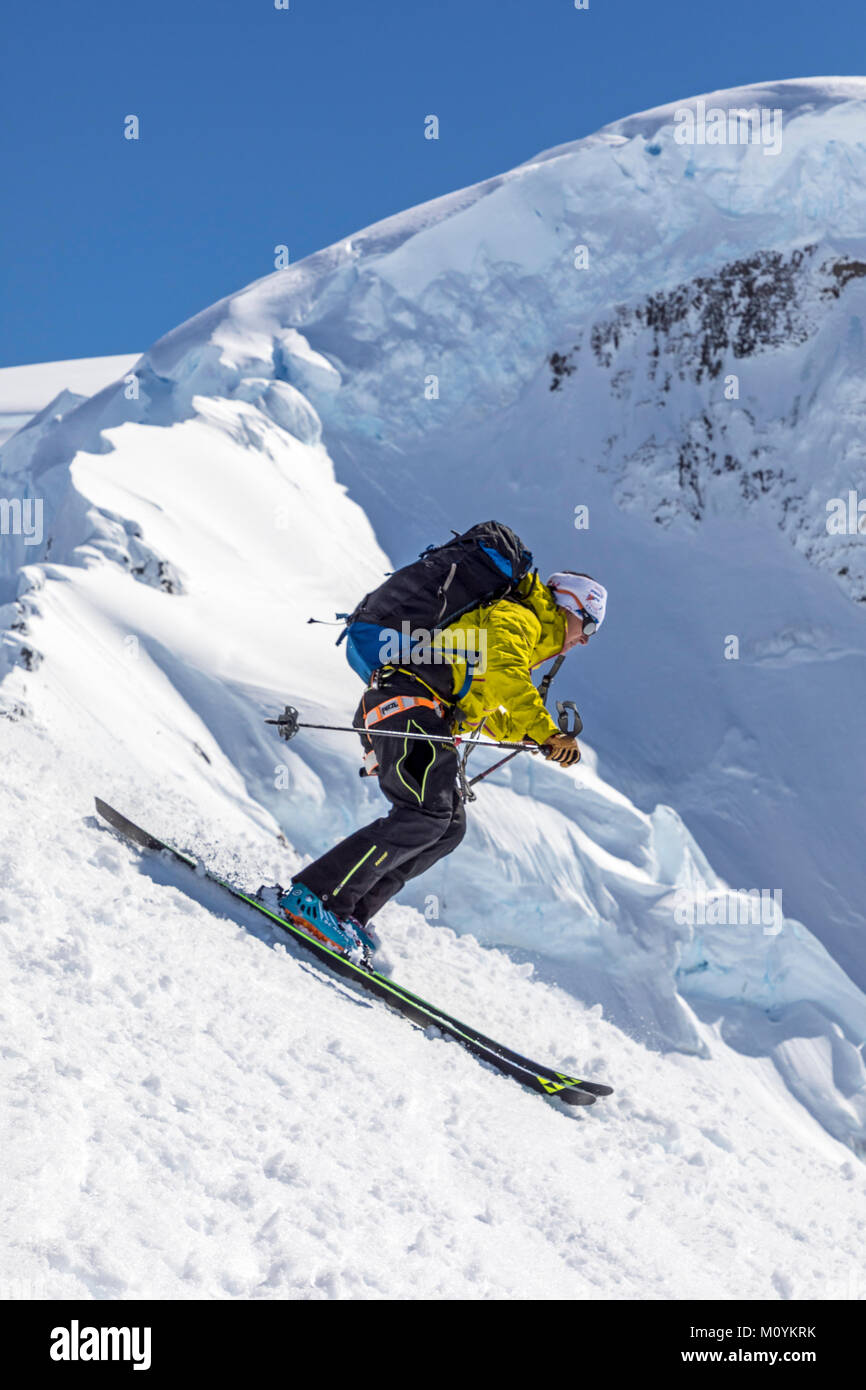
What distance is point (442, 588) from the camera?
4.82 meters

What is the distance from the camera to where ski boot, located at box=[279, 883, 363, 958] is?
4789 millimetres

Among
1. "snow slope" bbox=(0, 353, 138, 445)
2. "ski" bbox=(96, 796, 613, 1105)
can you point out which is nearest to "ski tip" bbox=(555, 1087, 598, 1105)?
"ski" bbox=(96, 796, 613, 1105)

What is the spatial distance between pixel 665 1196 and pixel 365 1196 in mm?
1625

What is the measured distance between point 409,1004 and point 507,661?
4.77 feet

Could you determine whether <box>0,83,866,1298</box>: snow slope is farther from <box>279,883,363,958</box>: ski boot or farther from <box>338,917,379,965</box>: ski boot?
<box>338,917,379,965</box>: ski boot

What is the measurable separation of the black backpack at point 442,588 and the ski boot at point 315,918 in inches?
40.0

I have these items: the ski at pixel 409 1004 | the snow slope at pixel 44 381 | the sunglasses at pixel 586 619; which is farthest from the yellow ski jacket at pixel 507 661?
the snow slope at pixel 44 381

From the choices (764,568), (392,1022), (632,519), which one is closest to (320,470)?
(632,519)

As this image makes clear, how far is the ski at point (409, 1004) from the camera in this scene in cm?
461

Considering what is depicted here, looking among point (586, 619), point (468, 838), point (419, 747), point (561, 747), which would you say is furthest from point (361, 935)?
point (468, 838)

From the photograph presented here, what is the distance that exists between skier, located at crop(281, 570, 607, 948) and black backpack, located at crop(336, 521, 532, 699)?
68 millimetres

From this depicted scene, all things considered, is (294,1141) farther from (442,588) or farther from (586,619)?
(586,619)

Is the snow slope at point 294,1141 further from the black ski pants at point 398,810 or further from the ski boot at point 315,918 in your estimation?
the black ski pants at point 398,810

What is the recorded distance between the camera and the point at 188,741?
8.77 meters
